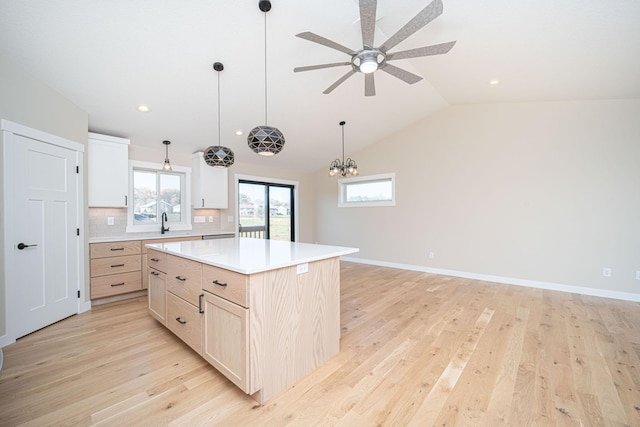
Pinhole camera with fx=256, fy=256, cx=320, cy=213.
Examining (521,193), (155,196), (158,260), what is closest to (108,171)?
(155,196)

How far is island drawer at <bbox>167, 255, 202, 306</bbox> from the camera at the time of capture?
2033mm

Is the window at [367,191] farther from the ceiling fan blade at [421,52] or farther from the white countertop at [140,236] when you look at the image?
the ceiling fan blade at [421,52]

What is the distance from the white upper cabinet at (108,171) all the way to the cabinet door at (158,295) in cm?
162

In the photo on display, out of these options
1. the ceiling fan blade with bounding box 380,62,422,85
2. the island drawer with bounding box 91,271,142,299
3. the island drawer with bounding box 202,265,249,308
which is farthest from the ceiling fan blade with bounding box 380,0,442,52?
the island drawer with bounding box 91,271,142,299

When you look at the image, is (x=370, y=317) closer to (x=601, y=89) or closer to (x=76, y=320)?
(x=76, y=320)

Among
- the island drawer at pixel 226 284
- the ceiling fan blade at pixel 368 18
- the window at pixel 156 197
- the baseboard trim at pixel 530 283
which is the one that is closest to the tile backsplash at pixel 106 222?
the window at pixel 156 197

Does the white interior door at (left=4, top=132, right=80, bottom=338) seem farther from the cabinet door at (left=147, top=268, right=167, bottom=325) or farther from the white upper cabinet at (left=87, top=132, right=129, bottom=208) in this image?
the cabinet door at (left=147, top=268, right=167, bottom=325)

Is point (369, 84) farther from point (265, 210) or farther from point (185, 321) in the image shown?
point (265, 210)

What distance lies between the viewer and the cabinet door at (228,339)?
1.60 meters

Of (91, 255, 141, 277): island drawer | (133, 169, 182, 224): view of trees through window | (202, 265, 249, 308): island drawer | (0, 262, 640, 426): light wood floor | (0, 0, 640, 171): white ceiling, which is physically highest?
(0, 0, 640, 171): white ceiling

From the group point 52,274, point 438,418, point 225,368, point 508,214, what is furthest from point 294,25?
point 508,214

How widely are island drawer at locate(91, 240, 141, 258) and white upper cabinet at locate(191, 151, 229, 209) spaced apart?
1273 millimetres

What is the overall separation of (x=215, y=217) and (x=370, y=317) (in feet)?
12.0

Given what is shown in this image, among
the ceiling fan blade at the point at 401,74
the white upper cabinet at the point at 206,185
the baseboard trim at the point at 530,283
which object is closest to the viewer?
the ceiling fan blade at the point at 401,74
